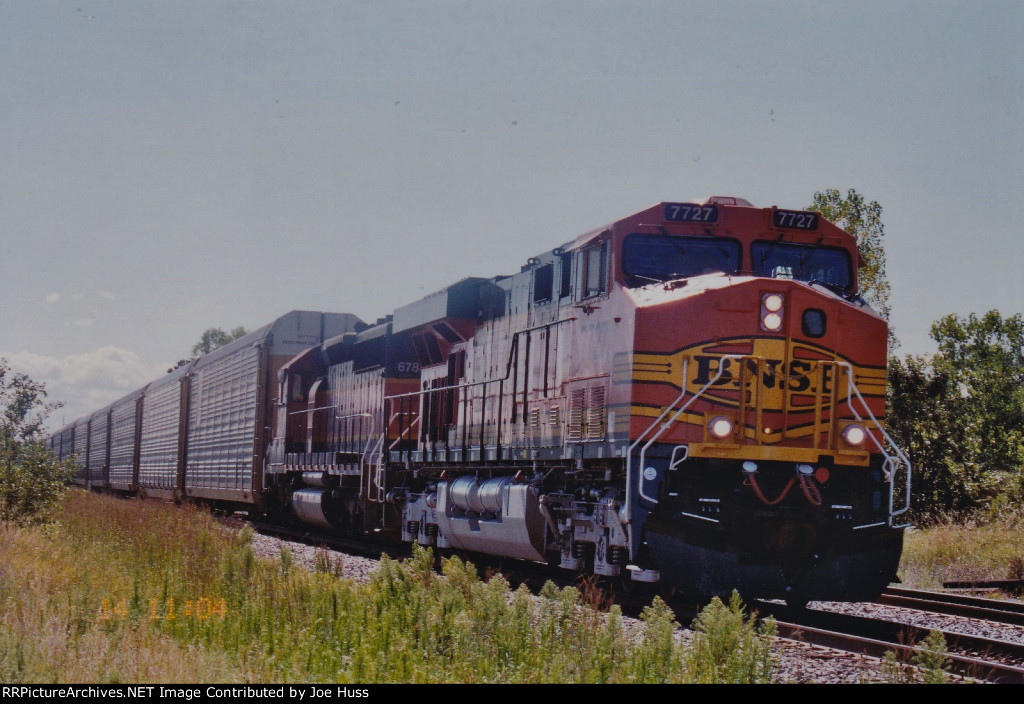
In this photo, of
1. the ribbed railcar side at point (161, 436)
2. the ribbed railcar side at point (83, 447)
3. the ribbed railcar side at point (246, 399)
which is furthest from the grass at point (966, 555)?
the ribbed railcar side at point (83, 447)

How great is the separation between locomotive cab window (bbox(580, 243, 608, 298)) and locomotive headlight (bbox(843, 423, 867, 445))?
260cm

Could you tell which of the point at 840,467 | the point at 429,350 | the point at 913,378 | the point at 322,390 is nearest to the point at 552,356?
the point at 840,467

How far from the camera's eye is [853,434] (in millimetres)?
9492

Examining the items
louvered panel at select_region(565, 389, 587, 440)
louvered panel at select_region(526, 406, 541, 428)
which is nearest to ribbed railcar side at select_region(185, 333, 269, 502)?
louvered panel at select_region(526, 406, 541, 428)

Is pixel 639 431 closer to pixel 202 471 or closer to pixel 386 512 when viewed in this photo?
pixel 386 512

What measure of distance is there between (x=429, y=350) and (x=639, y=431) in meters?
6.89

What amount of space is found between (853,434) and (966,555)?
21.0 ft

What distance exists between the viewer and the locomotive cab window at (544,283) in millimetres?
11641

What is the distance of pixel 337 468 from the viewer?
1809cm

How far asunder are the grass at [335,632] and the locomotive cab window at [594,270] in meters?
3.09

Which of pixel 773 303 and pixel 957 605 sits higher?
pixel 773 303

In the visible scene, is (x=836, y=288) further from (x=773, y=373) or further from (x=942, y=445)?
(x=942, y=445)

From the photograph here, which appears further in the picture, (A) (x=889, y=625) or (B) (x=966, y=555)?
(B) (x=966, y=555)

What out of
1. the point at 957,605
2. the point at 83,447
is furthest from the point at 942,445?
the point at 83,447
